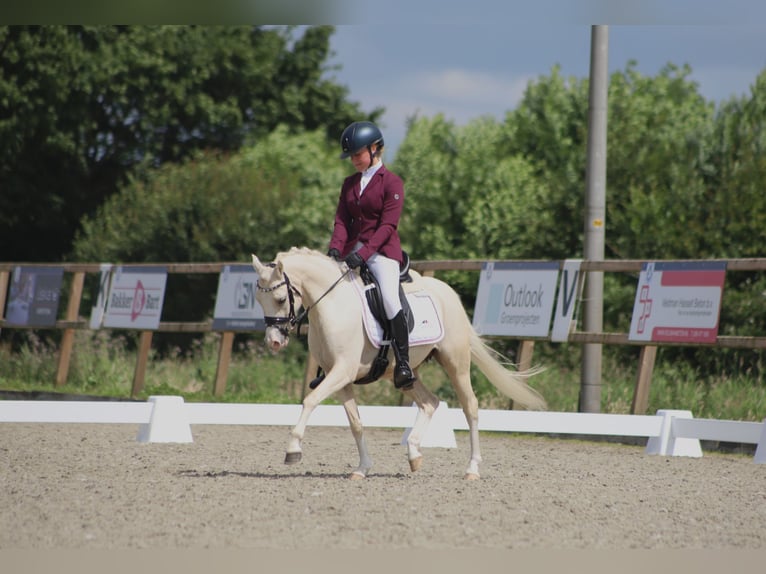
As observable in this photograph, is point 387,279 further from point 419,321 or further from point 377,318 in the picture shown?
point 419,321

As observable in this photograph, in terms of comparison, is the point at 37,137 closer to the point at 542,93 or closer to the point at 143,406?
the point at 542,93

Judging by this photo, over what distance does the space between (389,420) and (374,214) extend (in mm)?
3416

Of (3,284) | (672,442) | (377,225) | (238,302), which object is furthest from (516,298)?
(3,284)

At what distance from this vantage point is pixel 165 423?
36.4 ft

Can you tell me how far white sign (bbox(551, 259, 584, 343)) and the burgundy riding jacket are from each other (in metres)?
5.28

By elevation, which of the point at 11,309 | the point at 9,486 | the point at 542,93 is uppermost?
the point at 542,93

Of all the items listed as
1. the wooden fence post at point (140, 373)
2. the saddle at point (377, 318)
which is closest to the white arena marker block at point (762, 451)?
the saddle at point (377, 318)

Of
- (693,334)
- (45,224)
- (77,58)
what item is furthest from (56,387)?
(45,224)

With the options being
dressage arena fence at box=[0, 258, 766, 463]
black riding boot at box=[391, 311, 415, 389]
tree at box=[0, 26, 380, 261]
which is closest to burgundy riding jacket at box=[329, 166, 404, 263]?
black riding boot at box=[391, 311, 415, 389]

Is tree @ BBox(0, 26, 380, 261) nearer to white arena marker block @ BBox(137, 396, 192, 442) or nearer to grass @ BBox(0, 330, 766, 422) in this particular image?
grass @ BBox(0, 330, 766, 422)

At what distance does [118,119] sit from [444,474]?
30582 mm

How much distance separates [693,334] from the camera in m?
12.5

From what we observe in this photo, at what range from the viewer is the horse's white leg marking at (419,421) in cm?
880

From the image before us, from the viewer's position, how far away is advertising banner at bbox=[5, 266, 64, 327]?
64.6 ft
